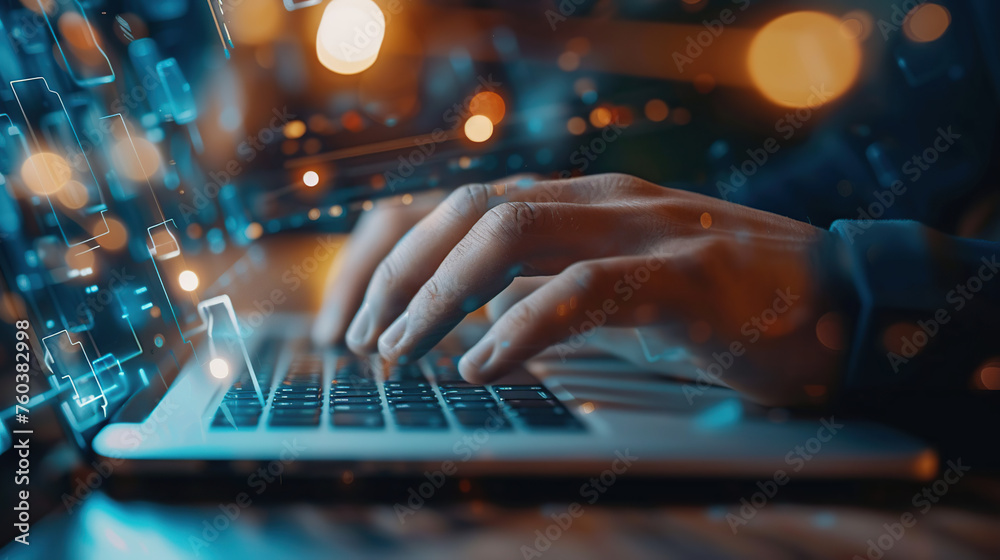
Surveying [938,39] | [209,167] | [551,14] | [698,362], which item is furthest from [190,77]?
[938,39]

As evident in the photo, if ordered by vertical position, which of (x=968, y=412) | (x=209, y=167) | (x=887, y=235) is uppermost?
(x=209, y=167)

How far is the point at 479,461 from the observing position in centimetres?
21

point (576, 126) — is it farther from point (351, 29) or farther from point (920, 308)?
point (920, 308)

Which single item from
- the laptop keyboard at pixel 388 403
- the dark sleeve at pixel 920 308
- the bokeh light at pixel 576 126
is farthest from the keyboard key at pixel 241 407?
the bokeh light at pixel 576 126

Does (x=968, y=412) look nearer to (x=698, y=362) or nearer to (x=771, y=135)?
(x=698, y=362)

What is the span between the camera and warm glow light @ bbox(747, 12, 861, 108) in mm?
405

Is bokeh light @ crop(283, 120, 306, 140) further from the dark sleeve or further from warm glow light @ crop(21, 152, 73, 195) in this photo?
the dark sleeve

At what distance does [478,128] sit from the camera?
638mm

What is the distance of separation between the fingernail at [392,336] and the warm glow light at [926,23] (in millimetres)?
444

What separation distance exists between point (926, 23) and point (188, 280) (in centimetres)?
59

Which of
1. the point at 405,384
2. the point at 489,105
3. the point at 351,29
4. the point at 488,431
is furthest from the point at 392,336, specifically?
the point at 489,105

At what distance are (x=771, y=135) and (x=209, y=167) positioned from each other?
1.84ft

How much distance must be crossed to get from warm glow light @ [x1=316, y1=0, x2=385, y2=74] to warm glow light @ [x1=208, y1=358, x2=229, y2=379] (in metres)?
0.34

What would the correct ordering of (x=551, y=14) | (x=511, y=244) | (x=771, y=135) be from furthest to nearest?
(x=551, y=14)
(x=771, y=135)
(x=511, y=244)
